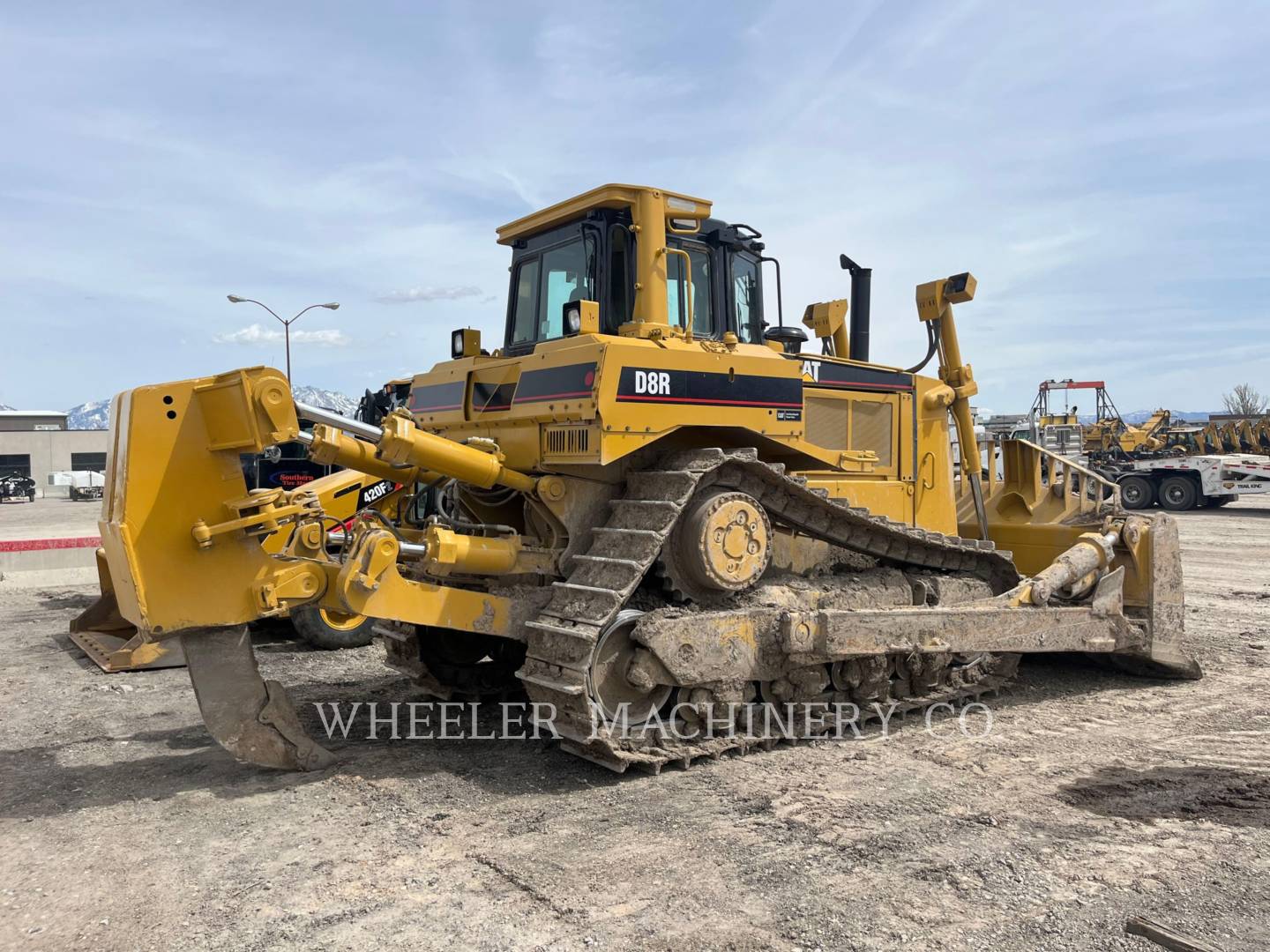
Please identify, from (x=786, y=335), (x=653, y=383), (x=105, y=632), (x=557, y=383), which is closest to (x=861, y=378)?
(x=786, y=335)

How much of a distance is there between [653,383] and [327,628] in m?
5.40

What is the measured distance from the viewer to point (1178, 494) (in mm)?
26719

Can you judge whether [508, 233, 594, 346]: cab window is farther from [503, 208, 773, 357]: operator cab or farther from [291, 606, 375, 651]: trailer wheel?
[291, 606, 375, 651]: trailer wheel

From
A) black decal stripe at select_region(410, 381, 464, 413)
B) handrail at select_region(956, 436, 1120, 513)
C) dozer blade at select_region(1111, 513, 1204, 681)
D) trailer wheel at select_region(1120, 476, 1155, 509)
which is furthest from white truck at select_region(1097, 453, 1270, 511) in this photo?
black decal stripe at select_region(410, 381, 464, 413)

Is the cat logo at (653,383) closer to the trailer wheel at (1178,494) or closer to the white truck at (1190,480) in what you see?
the white truck at (1190,480)

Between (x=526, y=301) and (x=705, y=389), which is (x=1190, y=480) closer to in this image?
(x=526, y=301)

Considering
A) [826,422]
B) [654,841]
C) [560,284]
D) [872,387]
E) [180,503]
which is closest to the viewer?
[654,841]

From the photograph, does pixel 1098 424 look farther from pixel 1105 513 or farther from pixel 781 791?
pixel 781 791

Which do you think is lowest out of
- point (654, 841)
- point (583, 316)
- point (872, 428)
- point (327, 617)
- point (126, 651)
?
point (654, 841)

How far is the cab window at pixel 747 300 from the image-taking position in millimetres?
6984

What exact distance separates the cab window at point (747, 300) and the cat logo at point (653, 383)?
1.21 metres

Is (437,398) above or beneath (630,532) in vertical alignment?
above

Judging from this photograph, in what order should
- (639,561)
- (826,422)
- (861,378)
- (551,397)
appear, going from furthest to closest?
(861,378)
(826,422)
(551,397)
(639,561)

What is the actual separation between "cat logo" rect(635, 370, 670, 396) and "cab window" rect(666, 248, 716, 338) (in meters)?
0.68
